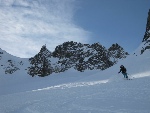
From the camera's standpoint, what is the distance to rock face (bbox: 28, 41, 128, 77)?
63188 mm

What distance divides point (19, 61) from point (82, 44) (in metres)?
45.7

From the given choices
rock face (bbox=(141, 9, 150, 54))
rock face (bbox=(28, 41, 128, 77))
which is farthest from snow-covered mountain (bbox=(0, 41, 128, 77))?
rock face (bbox=(141, 9, 150, 54))

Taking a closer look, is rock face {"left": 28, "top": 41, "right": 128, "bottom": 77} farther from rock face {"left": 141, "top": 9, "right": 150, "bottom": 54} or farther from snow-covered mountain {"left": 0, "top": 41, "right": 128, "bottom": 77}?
rock face {"left": 141, "top": 9, "right": 150, "bottom": 54}

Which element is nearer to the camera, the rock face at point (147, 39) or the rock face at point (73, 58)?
the rock face at point (147, 39)

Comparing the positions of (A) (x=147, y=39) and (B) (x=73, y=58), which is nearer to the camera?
(A) (x=147, y=39)

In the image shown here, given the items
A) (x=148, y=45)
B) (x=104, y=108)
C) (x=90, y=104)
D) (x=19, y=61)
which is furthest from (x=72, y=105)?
(x=19, y=61)

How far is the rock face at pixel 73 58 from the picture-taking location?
63188mm

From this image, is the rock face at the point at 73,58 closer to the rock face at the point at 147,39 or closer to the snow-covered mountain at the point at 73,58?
the snow-covered mountain at the point at 73,58

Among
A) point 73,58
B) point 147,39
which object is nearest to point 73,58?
point 73,58

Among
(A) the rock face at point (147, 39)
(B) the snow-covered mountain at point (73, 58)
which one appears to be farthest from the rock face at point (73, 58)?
(A) the rock face at point (147, 39)

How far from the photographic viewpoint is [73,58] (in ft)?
253

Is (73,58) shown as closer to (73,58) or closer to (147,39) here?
(73,58)

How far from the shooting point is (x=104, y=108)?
927cm

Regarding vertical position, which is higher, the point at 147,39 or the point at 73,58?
the point at 73,58
